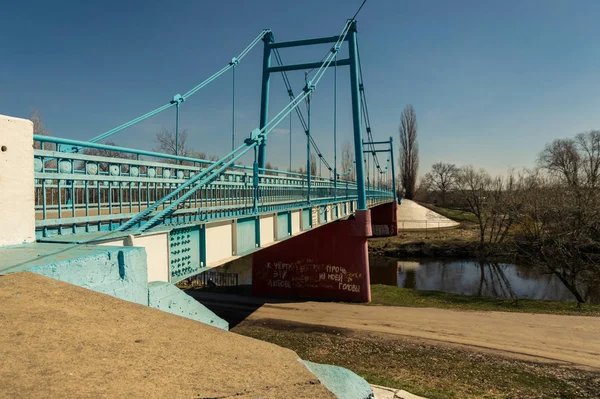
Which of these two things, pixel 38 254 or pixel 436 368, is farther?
pixel 436 368

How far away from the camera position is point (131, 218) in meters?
6.05

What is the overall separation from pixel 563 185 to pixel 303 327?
1949 cm

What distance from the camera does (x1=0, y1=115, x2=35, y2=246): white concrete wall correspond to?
3693 millimetres

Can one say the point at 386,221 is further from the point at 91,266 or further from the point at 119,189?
the point at 91,266

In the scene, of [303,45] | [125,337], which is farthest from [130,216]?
[303,45]

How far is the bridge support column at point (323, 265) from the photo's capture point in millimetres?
20388

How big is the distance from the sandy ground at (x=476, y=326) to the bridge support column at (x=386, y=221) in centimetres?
3163

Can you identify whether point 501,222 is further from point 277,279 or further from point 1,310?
point 1,310

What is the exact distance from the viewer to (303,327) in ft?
50.9

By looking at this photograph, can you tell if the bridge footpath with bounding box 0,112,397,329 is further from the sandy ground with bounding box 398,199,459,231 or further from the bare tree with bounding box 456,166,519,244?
the sandy ground with bounding box 398,199,459,231

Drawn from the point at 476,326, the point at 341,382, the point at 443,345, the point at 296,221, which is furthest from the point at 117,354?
the point at 476,326

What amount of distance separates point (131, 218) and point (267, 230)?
15.3ft

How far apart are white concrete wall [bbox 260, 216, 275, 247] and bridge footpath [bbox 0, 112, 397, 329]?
0.03 m

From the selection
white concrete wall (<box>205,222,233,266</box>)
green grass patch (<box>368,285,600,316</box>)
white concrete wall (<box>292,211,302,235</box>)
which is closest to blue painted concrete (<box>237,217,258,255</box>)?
white concrete wall (<box>205,222,233,266</box>)
